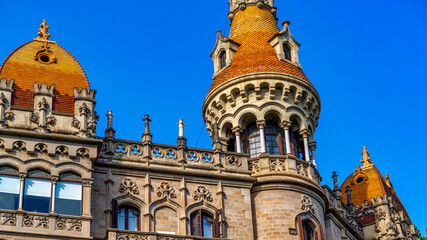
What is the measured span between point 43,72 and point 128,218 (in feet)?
24.5

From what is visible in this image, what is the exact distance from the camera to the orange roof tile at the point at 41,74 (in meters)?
36.0

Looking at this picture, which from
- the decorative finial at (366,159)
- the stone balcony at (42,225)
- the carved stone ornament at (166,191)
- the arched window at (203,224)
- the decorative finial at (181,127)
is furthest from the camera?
the decorative finial at (366,159)

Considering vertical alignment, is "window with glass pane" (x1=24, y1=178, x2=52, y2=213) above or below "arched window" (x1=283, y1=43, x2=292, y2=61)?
below

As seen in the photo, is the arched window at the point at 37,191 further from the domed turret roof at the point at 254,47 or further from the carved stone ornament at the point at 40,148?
the domed turret roof at the point at 254,47

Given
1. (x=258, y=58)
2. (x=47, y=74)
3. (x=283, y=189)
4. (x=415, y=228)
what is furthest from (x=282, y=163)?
(x=415, y=228)

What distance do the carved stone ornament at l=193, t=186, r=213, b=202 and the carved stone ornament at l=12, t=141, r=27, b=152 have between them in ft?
25.2

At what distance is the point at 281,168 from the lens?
3909 centimetres

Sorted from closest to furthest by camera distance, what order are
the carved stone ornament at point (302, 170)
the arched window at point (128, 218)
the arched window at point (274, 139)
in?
the arched window at point (128, 218), the carved stone ornament at point (302, 170), the arched window at point (274, 139)

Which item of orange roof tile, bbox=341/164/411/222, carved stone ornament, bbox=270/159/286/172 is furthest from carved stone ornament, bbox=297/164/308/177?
orange roof tile, bbox=341/164/411/222

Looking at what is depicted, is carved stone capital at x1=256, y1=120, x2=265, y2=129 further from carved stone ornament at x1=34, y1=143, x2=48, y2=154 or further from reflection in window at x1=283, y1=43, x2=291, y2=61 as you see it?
carved stone ornament at x1=34, y1=143, x2=48, y2=154

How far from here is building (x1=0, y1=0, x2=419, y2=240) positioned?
33562mm

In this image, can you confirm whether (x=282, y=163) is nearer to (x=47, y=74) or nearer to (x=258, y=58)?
(x=258, y=58)

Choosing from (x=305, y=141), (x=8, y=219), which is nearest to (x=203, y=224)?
(x=305, y=141)

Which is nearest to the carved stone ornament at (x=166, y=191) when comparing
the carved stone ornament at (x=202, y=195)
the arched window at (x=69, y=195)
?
the carved stone ornament at (x=202, y=195)
